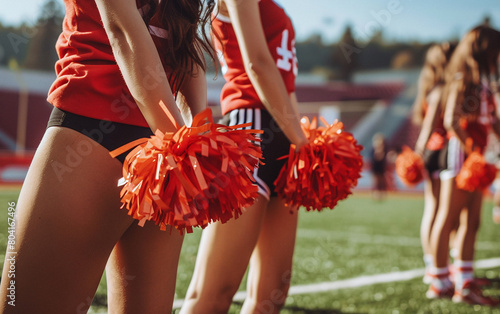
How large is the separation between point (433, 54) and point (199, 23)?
126 inches

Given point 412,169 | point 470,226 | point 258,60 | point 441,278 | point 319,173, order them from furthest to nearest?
point 412,169, point 470,226, point 441,278, point 319,173, point 258,60

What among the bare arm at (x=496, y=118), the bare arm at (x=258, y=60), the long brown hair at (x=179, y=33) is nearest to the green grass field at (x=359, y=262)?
the bare arm at (x=496, y=118)

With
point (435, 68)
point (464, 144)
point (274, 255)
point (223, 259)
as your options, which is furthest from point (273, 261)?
point (435, 68)

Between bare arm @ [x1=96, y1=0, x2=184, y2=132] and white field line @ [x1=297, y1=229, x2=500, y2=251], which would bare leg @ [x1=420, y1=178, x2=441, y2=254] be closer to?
white field line @ [x1=297, y1=229, x2=500, y2=251]

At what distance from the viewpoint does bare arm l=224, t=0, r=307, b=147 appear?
1.75m

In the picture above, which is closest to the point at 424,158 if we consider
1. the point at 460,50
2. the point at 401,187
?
the point at 460,50

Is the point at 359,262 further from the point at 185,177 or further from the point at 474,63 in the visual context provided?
the point at 185,177

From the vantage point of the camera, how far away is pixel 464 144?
12.2ft

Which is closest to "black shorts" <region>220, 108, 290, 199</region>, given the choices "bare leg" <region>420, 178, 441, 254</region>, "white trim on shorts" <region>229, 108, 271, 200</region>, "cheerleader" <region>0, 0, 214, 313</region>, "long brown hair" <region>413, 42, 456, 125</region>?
"white trim on shorts" <region>229, 108, 271, 200</region>

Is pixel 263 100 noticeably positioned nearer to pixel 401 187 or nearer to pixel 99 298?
pixel 99 298

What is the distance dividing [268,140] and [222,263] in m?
0.51

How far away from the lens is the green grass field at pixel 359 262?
344 cm

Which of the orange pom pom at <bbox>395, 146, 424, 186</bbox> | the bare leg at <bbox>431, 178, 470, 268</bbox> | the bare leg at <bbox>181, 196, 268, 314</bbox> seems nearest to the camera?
the bare leg at <bbox>181, 196, 268, 314</bbox>

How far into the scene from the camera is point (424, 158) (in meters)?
4.02
